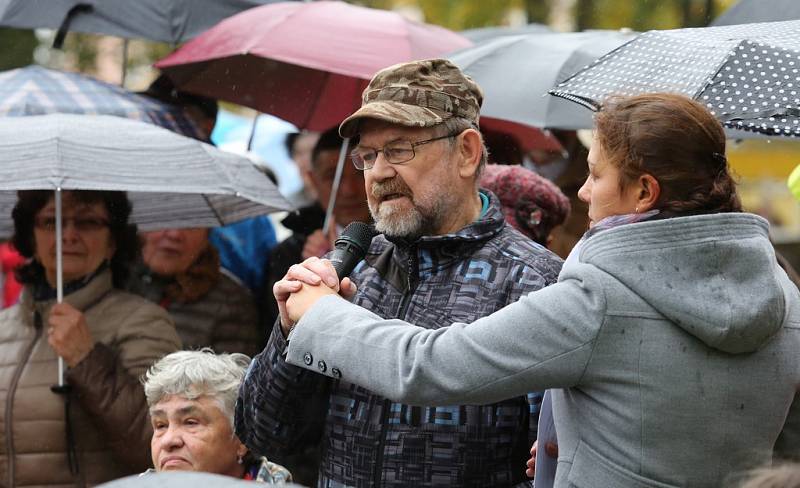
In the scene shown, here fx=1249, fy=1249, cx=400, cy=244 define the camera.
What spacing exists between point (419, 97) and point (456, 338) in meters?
1.06

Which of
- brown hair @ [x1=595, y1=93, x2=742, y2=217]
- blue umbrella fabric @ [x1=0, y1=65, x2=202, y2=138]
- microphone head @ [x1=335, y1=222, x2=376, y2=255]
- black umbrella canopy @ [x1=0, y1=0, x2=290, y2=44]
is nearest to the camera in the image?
brown hair @ [x1=595, y1=93, x2=742, y2=217]

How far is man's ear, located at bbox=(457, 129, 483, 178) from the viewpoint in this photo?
139 inches

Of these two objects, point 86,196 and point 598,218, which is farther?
point 86,196

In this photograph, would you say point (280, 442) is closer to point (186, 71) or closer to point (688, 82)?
point (688, 82)

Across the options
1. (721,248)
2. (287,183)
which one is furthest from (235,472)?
(287,183)

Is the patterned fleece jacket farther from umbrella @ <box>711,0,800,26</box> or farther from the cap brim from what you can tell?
umbrella @ <box>711,0,800,26</box>

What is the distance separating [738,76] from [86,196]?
108 inches

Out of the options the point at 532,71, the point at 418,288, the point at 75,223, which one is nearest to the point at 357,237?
the point at 418,288

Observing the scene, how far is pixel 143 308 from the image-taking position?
4801mm

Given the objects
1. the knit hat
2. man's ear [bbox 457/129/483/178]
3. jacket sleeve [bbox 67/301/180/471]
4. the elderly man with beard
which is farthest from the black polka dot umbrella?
jacket sleeve [bbox 67/301/180/471]

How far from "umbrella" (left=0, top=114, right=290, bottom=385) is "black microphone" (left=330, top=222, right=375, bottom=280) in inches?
54.6

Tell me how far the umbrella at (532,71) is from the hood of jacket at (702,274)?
2662 millimetres

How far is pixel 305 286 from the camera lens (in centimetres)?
284

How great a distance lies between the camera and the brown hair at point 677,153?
265 cm
